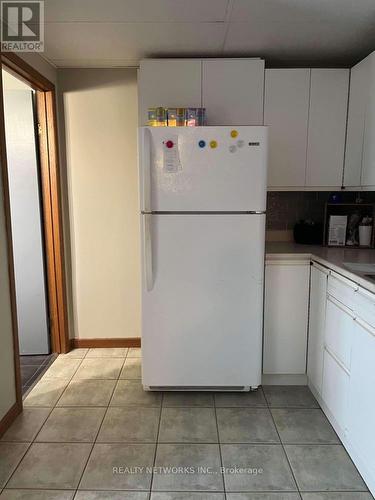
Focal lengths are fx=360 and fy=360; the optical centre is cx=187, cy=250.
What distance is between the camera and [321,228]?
271cm

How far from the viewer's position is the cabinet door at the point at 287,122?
95.6 inches

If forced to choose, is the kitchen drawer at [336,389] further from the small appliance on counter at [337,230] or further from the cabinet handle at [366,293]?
the small appliance on counter at [337,230]

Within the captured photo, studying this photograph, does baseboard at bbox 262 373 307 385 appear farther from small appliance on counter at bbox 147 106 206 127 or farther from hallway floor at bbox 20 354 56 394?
small appliance on counter at bbox 147 106 206 127

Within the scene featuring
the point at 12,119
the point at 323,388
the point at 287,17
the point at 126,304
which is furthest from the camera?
the point at 126,304

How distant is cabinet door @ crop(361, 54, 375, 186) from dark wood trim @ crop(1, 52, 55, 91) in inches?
82.8

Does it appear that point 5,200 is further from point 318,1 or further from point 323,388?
point 323,388

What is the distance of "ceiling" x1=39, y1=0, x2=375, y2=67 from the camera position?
5.88 feet

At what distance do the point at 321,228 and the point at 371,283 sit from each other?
4.14ft

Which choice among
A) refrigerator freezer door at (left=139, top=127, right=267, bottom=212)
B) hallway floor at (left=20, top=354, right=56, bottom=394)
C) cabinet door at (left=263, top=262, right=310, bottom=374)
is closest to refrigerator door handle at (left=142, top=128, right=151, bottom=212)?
refrigerator freezer door at (left=139, top=127, right=267, bottom=212)

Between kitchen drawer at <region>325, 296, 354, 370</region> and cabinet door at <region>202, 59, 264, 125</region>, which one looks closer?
kitchen drawer at <region>325, 296, 354, 370</region>

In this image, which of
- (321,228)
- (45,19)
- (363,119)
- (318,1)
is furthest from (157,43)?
(321,228)

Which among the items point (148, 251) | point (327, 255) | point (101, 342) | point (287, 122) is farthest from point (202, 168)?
point (101, 342)

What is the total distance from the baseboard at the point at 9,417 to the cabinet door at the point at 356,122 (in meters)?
2.54

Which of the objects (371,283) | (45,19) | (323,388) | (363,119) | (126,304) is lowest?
(323,388)
